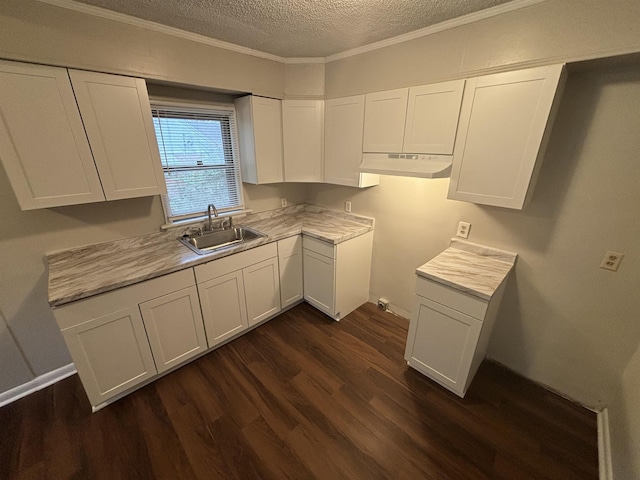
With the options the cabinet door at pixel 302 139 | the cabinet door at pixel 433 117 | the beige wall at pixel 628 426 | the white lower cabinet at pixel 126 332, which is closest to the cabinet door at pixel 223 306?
the white lower cabinet at pixel 126 332

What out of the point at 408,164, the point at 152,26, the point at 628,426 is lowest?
the point at 628,426

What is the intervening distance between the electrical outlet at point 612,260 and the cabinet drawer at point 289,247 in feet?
7.21

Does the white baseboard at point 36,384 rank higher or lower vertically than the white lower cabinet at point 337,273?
lower

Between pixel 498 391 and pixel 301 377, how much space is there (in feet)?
4.82

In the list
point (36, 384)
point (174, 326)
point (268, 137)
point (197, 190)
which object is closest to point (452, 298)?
point (174, 326)

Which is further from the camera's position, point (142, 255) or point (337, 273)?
point (337, 273)

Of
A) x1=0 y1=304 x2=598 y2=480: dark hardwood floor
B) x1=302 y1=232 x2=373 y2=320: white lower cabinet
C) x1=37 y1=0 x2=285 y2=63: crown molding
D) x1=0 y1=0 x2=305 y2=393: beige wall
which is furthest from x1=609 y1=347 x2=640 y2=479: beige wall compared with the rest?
x1=37 y1=0 x2=285 y2=63: crown molding

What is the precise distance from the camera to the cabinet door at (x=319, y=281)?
242 centimetres

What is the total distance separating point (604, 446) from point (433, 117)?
2.27 meters

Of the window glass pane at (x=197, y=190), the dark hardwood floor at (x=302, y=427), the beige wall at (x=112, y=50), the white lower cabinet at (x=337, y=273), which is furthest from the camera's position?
the white lower cabinet at (x=337, y=273)

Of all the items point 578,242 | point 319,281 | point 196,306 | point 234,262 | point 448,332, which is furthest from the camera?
point 319,281

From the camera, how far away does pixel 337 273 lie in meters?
2.39

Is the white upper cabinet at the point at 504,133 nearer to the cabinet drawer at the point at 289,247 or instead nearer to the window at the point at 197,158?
the cabinet drawer at the point at 289,247

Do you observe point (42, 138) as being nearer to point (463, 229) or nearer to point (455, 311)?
point (455, 311)
